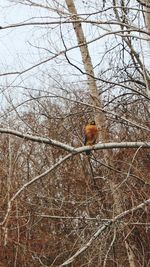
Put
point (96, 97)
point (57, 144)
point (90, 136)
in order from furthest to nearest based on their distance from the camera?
point (96, 97) < point (90, 136) < point (57, 144)

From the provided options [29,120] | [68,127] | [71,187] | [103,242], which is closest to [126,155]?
[68,127]

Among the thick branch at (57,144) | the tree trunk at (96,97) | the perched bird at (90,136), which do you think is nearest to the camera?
the thick branch at (57,144)

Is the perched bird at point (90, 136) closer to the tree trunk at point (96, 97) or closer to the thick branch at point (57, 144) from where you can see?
the tree trunk at point (96, 97)

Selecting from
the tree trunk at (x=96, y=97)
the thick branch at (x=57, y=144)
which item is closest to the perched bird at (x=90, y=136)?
the tree trunk at (x=96, y=97)

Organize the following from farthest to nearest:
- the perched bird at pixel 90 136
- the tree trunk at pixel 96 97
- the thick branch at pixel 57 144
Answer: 1. the tree trunk at pixel 96 97
2. the perched bird at pixel 90 136
3. the thick branch at pixel 57 144

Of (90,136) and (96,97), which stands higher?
(96,97)

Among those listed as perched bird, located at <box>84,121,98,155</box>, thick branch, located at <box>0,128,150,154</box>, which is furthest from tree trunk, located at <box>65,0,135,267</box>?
thick branch, located at <box>0,128,150,154</box>

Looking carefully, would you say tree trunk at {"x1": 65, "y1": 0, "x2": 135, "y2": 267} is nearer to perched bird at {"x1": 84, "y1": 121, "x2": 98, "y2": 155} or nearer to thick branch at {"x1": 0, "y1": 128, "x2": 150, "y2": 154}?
perched bird at {"x1": 84, "y1": 121, "x2": 98, "y2": 155}

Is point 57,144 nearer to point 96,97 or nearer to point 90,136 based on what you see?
point 90,136

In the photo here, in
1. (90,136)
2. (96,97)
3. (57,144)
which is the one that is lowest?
(57,144)

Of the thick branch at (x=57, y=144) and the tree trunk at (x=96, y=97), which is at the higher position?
the tree trunk at (x=96, y=97)

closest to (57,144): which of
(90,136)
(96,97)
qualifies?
(90,136)

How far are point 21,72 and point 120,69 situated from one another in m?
2.65

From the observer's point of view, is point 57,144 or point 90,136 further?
point 90,136
